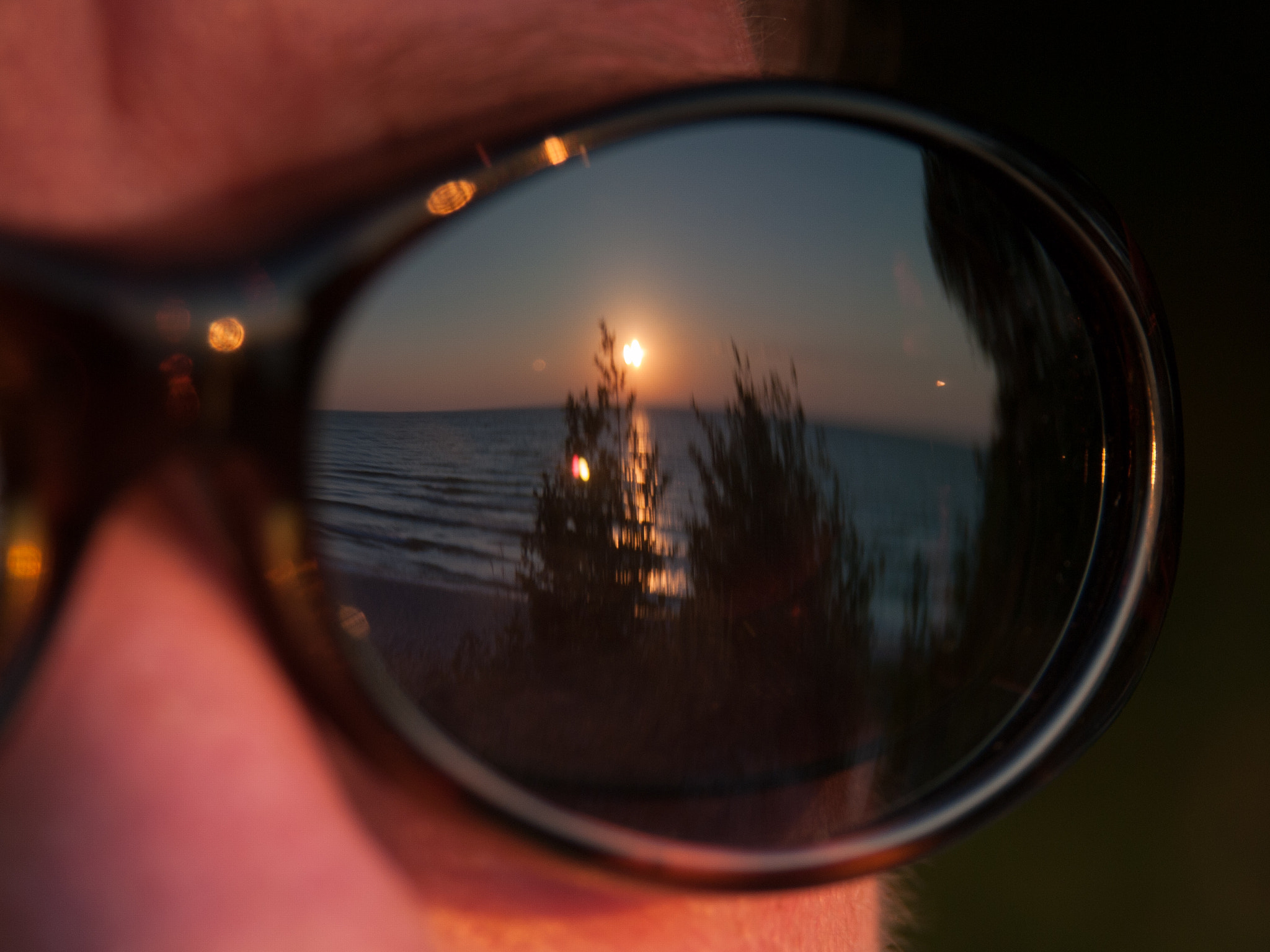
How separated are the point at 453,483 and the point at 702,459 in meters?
0.10

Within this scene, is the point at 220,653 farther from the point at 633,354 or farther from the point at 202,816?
the point at 633,354

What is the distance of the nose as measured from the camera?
0.30 m

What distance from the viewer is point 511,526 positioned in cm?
32

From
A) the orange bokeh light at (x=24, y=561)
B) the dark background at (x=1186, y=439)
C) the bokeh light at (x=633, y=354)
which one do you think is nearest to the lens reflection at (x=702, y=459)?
the bokeh light at (x=633, y=354)

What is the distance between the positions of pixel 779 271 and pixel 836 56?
601mm

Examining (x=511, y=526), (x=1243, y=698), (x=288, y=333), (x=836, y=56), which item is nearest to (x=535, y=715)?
(x=511, y=526)

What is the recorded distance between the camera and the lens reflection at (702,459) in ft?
1.06

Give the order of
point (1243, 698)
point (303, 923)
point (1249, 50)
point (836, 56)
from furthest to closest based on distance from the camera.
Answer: point (1243, 698) → point (1249, 50) → point (836, 56) → point (303, 923)

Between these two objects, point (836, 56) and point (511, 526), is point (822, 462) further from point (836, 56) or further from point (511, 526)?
point (836, 56)

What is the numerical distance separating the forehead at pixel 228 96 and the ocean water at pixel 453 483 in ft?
0.36

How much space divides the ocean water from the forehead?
4.3 inches

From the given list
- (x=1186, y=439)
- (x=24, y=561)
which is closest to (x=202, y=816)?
(x=24, y=561)

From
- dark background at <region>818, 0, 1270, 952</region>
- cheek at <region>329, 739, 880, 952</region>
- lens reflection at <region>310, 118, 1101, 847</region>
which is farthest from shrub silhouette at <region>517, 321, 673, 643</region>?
dark background at <region>818, 0, 1270, 952</region>

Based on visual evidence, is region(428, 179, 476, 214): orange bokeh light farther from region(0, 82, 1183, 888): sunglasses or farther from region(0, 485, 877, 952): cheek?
region(0, 485, 877, 952): cheek
